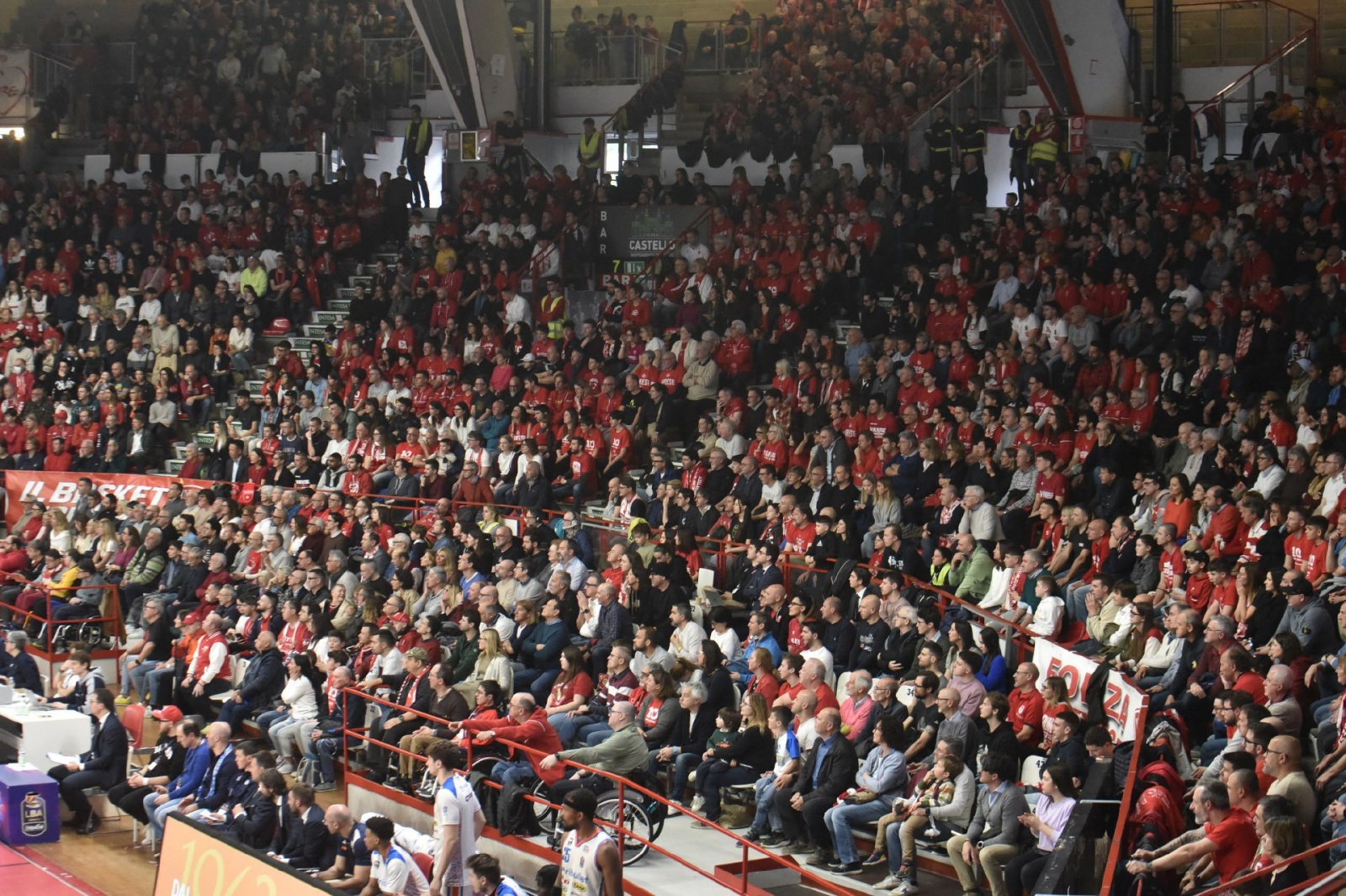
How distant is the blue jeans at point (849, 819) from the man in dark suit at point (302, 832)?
11.6 ft

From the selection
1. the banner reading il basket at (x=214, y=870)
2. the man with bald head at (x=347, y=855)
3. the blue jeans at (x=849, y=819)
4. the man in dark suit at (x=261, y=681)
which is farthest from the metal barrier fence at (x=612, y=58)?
the banner reading il basket at (x=214, y=870)

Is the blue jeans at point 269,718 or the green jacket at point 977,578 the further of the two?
the blue jeans at point 269,718

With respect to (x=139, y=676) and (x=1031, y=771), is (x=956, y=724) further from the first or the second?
(x=139, y=676)

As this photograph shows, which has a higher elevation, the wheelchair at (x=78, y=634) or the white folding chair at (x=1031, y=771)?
the white folding chair at (x=1031, y=771)

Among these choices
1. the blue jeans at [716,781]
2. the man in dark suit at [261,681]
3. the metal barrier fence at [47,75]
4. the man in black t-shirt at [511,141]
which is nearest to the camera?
the blue jeans at [716,781]

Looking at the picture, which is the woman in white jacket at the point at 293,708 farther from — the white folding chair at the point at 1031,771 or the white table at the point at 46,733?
the white folding chair at the point at 1031,771

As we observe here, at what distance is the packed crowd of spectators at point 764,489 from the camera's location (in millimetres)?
11891

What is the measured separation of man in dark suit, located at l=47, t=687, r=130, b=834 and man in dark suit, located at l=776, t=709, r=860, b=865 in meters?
5.84

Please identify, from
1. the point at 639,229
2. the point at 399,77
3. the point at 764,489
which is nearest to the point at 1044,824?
the point at 764,489

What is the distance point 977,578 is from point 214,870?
7069mm

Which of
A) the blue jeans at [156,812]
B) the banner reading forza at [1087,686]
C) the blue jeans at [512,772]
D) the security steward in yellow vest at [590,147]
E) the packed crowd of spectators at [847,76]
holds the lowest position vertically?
the blue jeans at [156,812]

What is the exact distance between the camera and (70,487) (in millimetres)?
22719

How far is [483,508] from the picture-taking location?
19.2 meters

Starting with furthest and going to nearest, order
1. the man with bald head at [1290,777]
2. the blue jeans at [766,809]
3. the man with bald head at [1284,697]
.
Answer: the blue jeans at [766,809], the man with bald head at [1284,697], the man with bald head at [1290,777]
